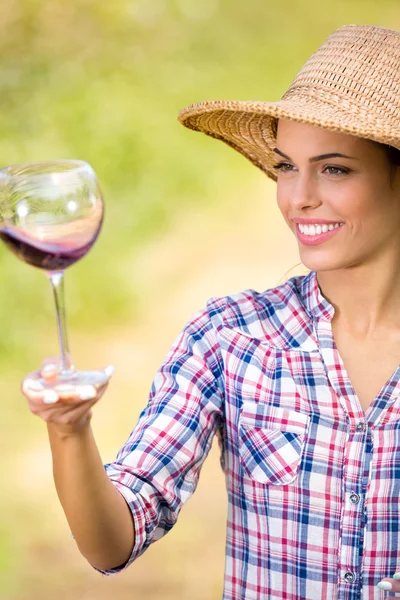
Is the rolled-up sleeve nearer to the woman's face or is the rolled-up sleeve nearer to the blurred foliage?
the woman's face

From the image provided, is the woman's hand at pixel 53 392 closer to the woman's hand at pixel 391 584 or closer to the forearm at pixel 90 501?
the forearm at pixel 90 501

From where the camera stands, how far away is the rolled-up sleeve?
1.46 metres

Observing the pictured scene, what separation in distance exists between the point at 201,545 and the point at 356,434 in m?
1.96

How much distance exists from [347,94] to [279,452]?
0.63 metres

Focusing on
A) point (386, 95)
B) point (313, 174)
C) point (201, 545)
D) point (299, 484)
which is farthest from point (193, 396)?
point (201, 545)

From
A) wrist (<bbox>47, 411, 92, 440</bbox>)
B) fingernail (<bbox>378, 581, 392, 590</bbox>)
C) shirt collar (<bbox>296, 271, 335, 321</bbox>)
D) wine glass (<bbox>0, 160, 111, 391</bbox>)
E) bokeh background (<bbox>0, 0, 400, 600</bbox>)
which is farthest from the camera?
bokeh background (<bbox>0, 0, 400, 600</bbox>)

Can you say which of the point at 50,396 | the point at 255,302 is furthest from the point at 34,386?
the point at 255,302

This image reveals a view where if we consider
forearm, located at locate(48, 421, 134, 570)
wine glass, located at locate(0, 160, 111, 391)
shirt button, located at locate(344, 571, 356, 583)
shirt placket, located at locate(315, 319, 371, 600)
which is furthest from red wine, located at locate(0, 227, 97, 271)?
shirt button, located at locate(344, 571, 356, 583)

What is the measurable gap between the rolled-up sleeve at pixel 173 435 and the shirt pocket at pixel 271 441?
0.06 meters

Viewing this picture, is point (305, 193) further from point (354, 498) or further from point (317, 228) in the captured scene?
point (354, 498)

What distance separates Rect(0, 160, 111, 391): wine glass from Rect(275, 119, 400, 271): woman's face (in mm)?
592

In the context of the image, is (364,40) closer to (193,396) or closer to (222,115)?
(222,115)

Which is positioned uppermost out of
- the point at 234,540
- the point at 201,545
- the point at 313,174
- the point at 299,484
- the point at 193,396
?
the point at 313,174

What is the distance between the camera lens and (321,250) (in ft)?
5.20
